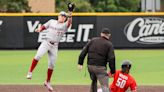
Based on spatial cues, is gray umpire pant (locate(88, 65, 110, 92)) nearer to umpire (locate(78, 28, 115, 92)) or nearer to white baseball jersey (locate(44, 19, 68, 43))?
umpire (locate(78, 28, 115, 92))

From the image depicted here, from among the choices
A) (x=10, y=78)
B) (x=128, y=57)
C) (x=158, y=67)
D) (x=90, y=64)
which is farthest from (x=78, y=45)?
(x=90, y=64)

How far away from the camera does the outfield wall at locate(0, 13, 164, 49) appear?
31.2 metres

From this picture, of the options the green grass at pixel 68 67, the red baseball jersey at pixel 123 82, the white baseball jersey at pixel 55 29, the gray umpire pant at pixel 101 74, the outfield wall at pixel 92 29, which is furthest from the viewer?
the outfield wall at pixel 92 29

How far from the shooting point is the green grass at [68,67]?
62.7ft

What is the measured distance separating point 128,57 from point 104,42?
13.2m

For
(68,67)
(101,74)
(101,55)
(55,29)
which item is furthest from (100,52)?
(68,67)

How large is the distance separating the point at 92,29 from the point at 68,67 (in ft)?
28.4

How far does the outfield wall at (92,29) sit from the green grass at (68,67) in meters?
1.01

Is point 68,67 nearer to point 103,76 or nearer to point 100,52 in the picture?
point 103,76

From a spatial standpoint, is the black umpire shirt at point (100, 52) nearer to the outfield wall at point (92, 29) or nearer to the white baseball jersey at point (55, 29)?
the white baseball jersey at point (55, 29)

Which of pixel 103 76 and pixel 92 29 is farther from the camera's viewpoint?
pixel 92 29

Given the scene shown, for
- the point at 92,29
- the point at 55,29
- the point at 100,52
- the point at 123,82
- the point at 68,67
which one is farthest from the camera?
the point at 92,29

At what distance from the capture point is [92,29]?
3144cm

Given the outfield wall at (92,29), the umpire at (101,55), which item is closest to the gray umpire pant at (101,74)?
the umpire at (101,55)
